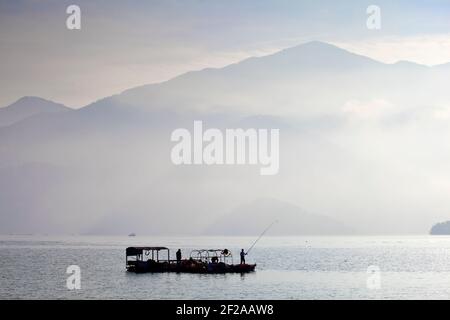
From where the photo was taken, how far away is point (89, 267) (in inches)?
2509

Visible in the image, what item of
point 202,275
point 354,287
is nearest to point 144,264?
point 202,275

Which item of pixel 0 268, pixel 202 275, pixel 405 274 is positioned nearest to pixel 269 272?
pixel 202 275

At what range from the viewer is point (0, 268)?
65000 mm
